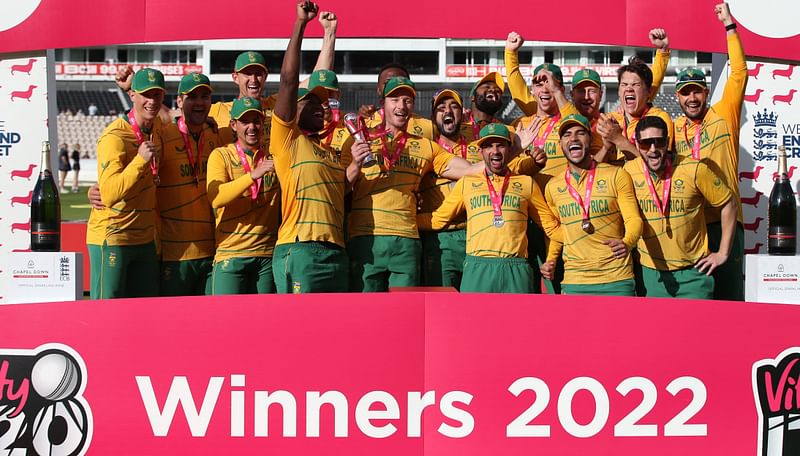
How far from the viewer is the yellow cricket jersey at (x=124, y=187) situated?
588 centimetres

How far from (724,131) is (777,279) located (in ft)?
6.05

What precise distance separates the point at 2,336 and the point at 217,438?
1139 mm

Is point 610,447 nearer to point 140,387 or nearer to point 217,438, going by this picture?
point 217,438

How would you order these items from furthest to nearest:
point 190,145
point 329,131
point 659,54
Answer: point 659,54, point 329,131, point 190,145

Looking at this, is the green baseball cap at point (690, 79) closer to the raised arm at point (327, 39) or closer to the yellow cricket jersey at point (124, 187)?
the raised arm at point (327, 39)

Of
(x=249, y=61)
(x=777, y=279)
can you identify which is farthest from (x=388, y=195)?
(x=777, y=279)

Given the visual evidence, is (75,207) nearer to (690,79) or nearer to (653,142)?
(690,79)

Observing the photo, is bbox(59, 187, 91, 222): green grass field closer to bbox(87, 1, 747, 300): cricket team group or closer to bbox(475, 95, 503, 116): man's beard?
bbox(87, 1, 747, 300): cricket team group

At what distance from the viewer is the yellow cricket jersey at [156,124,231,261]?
253 inches

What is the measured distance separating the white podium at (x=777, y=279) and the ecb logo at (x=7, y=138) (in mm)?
5309

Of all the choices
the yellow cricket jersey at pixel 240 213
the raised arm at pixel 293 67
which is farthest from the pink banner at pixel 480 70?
the raised arm at pixel 293 67

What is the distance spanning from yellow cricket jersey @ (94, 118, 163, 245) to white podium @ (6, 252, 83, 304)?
994 mm

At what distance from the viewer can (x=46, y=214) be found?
566cm

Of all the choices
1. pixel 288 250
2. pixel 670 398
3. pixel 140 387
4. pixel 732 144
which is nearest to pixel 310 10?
pixel 288 250
